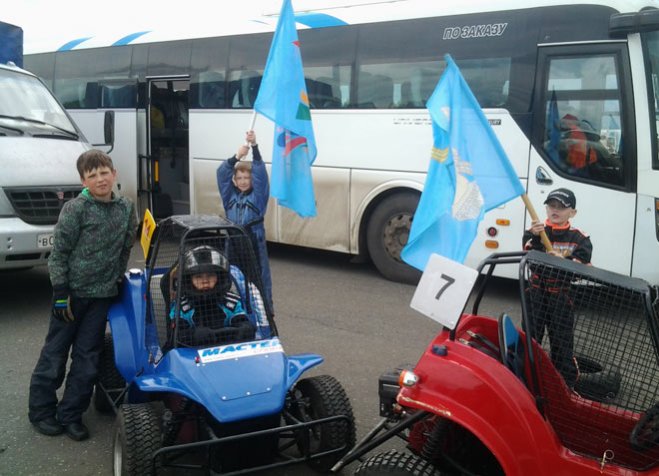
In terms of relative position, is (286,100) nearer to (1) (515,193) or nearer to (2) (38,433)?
(1) (515,193)

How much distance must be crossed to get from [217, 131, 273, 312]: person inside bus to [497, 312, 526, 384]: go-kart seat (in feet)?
8.90

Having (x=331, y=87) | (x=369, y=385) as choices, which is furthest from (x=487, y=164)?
(x=331, y=87)

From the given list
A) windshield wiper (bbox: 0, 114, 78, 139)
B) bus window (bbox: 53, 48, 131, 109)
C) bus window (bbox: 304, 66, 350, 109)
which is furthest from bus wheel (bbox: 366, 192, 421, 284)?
bus window (bbox: 53, 48, 131, 109)

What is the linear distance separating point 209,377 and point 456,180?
1793 mm

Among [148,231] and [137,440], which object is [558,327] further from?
[148,231]

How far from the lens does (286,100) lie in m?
5.12

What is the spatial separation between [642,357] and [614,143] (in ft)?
14.5

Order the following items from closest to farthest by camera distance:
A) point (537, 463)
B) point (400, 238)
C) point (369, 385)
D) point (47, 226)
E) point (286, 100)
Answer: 1. point (537, 463)
2. point (369, 385)
3. point (286, 100)
4. point (47, 226)
5. point (400, 238)

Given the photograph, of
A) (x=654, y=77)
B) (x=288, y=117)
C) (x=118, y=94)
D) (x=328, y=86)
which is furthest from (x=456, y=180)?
(x=118, y=94)

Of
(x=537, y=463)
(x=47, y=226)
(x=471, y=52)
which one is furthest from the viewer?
(x=471, y=52)

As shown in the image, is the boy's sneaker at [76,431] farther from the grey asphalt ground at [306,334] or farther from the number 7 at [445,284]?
the number 7 at [445,284]

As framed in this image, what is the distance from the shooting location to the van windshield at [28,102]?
702 cm

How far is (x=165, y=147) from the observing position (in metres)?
11.0

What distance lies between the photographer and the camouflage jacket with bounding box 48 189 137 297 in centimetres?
382
